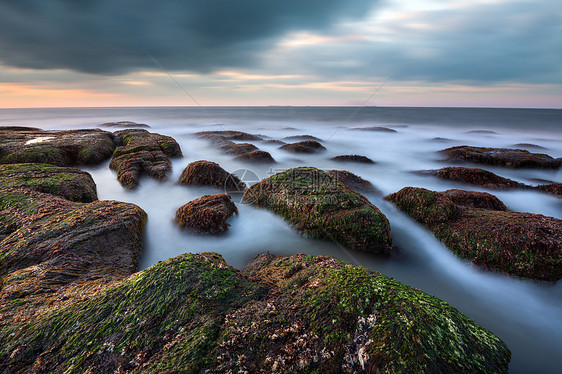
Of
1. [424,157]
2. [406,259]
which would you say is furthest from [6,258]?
[424,157]

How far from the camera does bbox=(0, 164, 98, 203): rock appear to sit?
195 inches

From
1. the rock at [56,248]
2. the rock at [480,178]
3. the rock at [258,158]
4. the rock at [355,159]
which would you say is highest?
the rock at [56,248]

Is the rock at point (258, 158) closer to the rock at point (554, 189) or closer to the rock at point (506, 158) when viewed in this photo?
the rock at point (506, 158)

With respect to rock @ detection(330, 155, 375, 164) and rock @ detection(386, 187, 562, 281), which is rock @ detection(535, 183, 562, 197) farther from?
rock @ detection(330, 155, 375, 164)

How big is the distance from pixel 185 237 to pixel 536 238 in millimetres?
5886

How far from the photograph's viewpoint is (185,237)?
16.3 ft

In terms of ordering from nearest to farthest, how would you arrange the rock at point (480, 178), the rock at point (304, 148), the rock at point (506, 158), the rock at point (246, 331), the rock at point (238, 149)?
the rock at point (246, 331) → the rock at point (480, 178) → the rock at point (506, 158) → the rock at point (238, 149) → the rock at point (304, 148)

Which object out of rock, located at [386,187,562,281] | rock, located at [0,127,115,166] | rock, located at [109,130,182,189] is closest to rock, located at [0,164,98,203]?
rock, located at [109,130,182,189]

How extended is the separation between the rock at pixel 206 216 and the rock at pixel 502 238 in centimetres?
424

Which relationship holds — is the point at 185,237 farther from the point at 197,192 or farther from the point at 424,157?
the point at 424,157

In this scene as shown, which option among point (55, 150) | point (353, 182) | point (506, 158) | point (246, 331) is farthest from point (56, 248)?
point (506, 158)

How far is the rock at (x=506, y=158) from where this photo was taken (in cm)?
1060

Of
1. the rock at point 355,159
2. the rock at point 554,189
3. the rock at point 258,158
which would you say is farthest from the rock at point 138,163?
the rock at point 554,189

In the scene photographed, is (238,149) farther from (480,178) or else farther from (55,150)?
(480,178)
